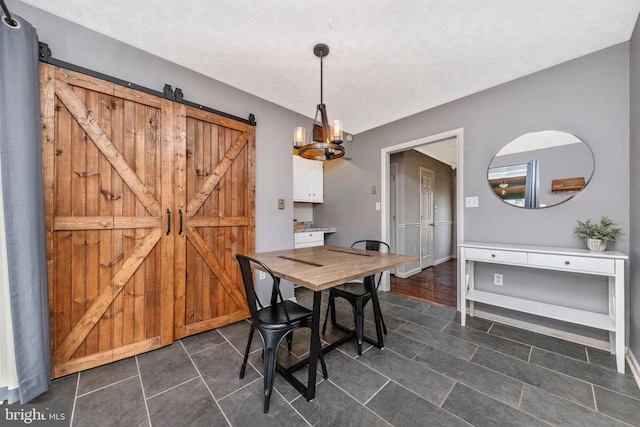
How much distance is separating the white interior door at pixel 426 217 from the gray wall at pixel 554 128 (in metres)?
2.02

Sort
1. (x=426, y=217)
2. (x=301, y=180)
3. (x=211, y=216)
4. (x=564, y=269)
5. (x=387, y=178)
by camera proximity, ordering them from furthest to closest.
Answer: (x=426, y=217)
(x=301, y=180)
(x=387, y=178)
(x=211, y=216)
(x=564, y=269)

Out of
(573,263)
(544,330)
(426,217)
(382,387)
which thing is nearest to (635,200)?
(573,263)

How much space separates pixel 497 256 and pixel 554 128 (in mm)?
1325

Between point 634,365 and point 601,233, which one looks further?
point 601,233

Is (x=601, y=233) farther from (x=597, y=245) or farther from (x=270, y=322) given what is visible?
(x=270, y=322)

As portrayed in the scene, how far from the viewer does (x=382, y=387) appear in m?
1.59

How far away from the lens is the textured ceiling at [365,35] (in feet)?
5.41

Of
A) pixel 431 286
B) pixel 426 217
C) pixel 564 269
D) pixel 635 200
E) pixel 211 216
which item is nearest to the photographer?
pixel 635 200

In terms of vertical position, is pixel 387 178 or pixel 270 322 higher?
pixel 387 178

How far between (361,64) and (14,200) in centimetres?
275

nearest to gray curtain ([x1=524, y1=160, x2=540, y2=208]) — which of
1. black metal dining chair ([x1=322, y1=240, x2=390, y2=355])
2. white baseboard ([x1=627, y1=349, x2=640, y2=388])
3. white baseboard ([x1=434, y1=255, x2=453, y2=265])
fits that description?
white baseboard ([x1=627, y1=349, x2=640, y2=388])

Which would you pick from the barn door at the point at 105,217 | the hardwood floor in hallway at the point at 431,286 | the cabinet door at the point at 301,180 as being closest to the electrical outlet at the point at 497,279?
the hardwood floor in hallway at the point at 431,286

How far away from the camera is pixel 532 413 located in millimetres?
1377

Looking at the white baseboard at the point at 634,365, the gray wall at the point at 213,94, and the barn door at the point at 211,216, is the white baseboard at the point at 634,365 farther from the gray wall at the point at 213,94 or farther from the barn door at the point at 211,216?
the barn door at the point at 211,216
